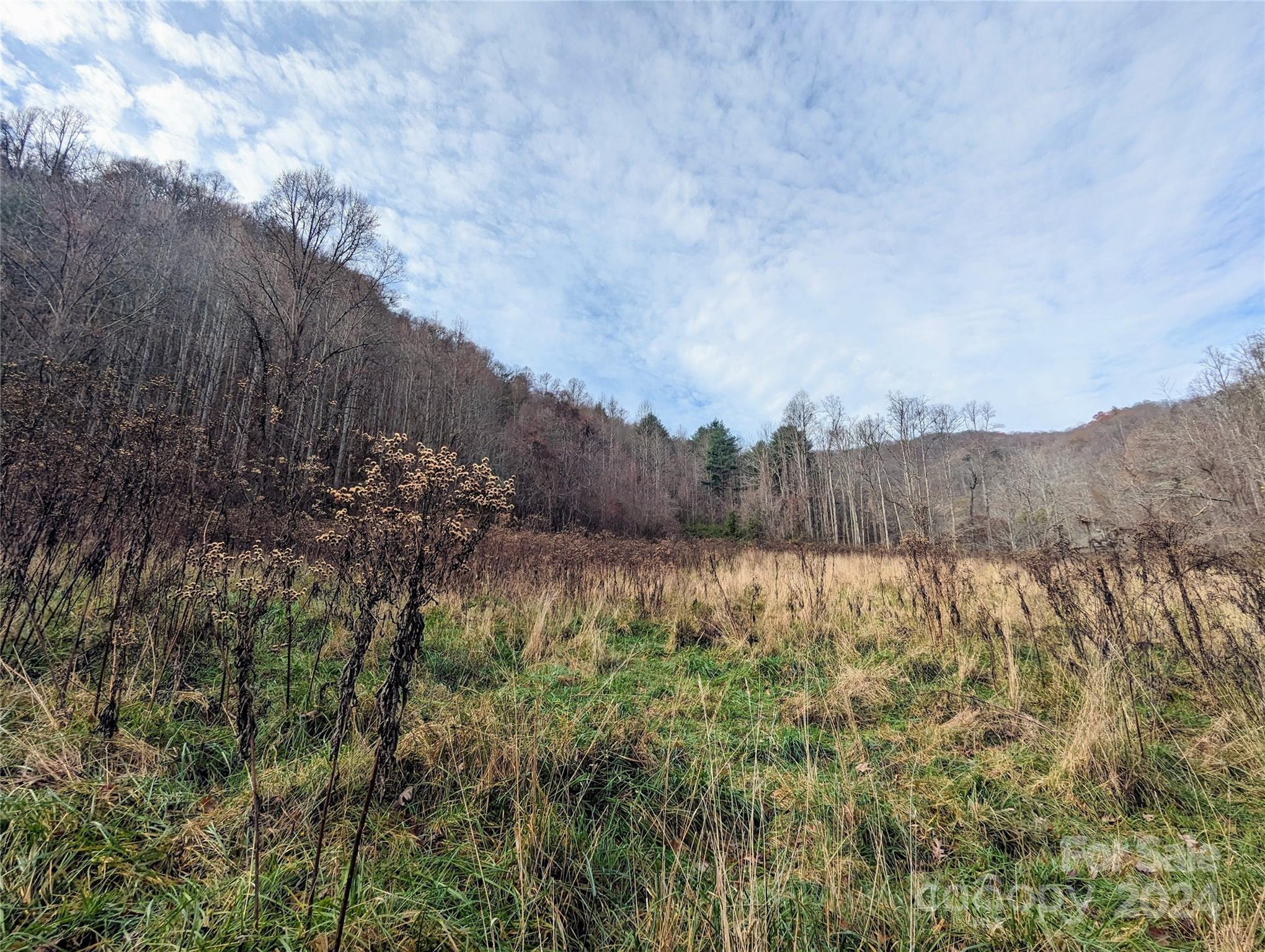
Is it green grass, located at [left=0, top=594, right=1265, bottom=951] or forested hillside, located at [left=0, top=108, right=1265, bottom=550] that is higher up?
forested hillside, located at [left=0, top=108, right=1265, bottom=550]

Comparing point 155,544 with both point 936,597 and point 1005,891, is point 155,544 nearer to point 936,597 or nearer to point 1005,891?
point 1005,891

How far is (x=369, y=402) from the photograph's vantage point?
93.9ft

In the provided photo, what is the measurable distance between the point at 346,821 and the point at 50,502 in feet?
10.7

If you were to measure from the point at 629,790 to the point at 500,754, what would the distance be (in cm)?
73

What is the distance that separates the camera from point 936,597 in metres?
5.87

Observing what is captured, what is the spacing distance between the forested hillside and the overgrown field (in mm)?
1514

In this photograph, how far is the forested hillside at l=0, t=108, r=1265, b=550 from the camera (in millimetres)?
12852

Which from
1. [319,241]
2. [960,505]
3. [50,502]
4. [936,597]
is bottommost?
[936,597]

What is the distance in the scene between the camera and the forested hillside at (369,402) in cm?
1285

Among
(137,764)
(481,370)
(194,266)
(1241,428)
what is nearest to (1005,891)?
(137,764)

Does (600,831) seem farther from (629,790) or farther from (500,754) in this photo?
(500,754)

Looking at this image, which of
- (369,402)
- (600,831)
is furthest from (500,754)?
(369,402)

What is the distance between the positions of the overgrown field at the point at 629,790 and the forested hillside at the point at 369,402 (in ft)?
4.97

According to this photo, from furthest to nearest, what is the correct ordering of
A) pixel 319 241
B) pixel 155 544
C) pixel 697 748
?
pixel 319 241, pixel 155 544, pixel 697 748
